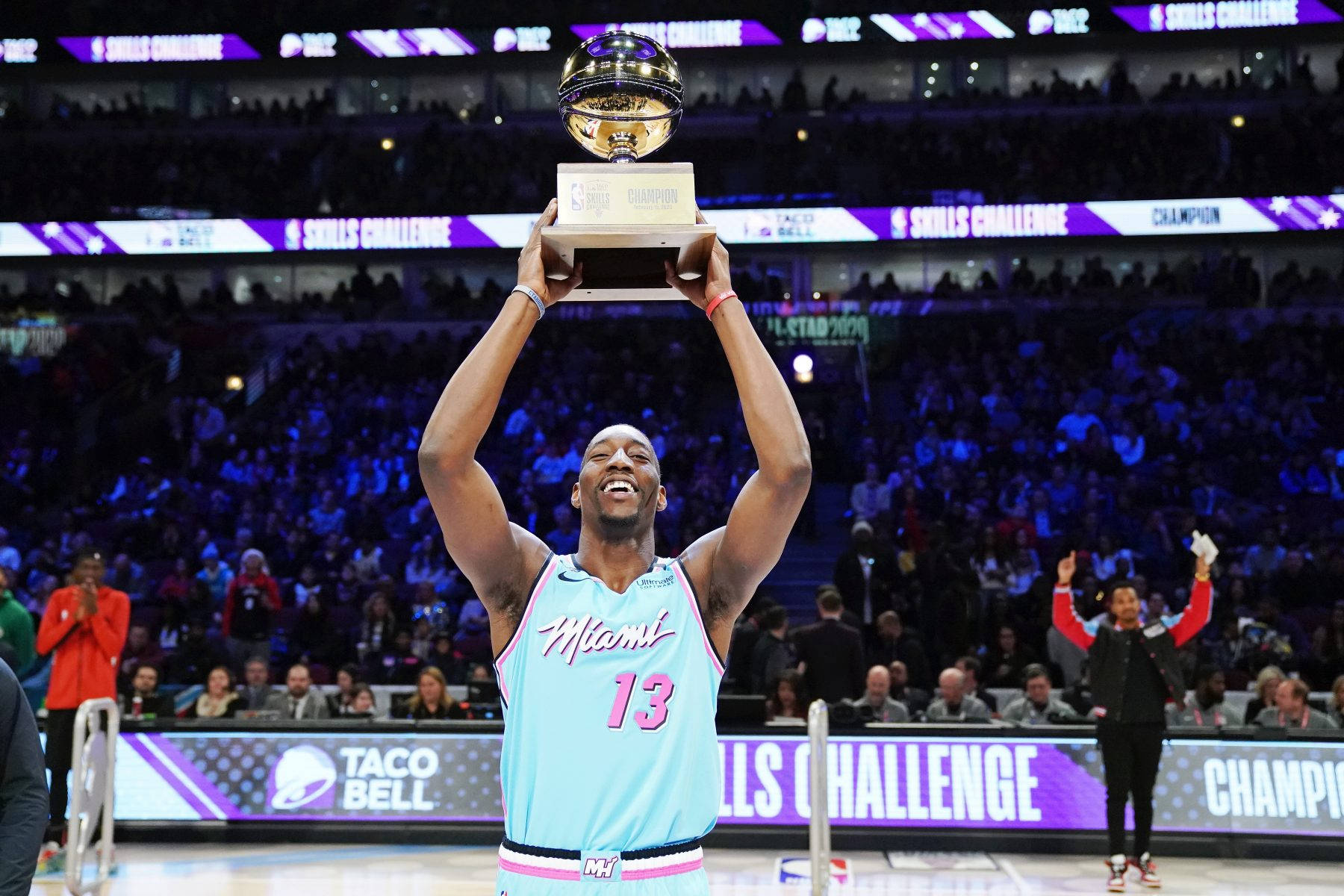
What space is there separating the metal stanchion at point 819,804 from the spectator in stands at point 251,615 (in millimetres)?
6738

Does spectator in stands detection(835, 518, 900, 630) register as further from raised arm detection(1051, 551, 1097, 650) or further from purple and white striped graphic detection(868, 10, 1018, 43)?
purple and white striped graphic detection(868, 10, 1018, 43)

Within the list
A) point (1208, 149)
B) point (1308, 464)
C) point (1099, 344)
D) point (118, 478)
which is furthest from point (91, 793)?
point (1208, 149)

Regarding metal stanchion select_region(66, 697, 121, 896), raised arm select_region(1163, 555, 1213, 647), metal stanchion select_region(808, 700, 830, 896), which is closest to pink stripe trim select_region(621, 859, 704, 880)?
metal stanchion select_region(808, 700, 830, 896)

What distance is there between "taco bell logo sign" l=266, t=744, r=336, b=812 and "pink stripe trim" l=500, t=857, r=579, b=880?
7.79 metres

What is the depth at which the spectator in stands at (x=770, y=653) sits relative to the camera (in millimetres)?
10953

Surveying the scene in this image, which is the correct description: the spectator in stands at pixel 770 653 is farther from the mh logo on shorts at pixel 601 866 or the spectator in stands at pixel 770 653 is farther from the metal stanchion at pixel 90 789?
the mh logo on shorts at pixel 601 866

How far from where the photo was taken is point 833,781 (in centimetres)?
1001

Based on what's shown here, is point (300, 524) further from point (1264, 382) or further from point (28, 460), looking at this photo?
point (1264, 382)

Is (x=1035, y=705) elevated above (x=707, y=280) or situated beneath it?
situated beneath

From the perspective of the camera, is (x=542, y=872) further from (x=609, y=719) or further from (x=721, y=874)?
(x=721, y=874)

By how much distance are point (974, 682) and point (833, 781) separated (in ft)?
6.14

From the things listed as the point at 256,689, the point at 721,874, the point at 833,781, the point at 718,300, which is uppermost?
the point at 718,300

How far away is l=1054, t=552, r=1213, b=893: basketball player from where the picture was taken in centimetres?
872

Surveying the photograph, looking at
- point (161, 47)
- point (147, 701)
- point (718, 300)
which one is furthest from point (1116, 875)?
point (161, 47)
